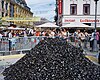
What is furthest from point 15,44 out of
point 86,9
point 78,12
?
point 86,9

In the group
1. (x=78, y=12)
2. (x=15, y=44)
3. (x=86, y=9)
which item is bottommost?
(x=15, y=44)

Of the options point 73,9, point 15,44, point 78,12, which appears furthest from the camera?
point 73,9

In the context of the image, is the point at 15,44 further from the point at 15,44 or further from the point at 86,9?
the point at 86,9

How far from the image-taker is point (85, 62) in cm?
473

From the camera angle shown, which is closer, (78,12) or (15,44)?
(15,44)

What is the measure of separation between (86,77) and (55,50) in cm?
68

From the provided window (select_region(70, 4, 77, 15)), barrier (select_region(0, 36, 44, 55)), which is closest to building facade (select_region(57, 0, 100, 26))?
window (select_region(70, 4, 77, 15))

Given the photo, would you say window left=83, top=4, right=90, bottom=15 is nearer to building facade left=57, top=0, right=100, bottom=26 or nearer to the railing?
building facade left=57, top=0, right=100, bottom=26

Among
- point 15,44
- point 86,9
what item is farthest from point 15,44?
point 86,9

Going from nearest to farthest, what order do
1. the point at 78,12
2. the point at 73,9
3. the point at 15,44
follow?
the point at 15,44
the point at 78,12
the point at 73,9

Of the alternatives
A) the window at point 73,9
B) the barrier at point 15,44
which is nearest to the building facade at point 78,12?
the window at point 73,9

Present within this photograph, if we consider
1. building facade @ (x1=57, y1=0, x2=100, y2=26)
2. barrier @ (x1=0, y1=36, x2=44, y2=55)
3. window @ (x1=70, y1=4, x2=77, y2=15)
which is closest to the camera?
barrier @ (x1=0, y1=36, x2=44, y2=55)

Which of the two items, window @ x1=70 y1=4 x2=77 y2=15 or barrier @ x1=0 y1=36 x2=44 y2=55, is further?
window @ x1=70 y1=4 x2=77 y2=15

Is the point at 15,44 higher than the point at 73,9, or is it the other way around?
the point at 73,9
